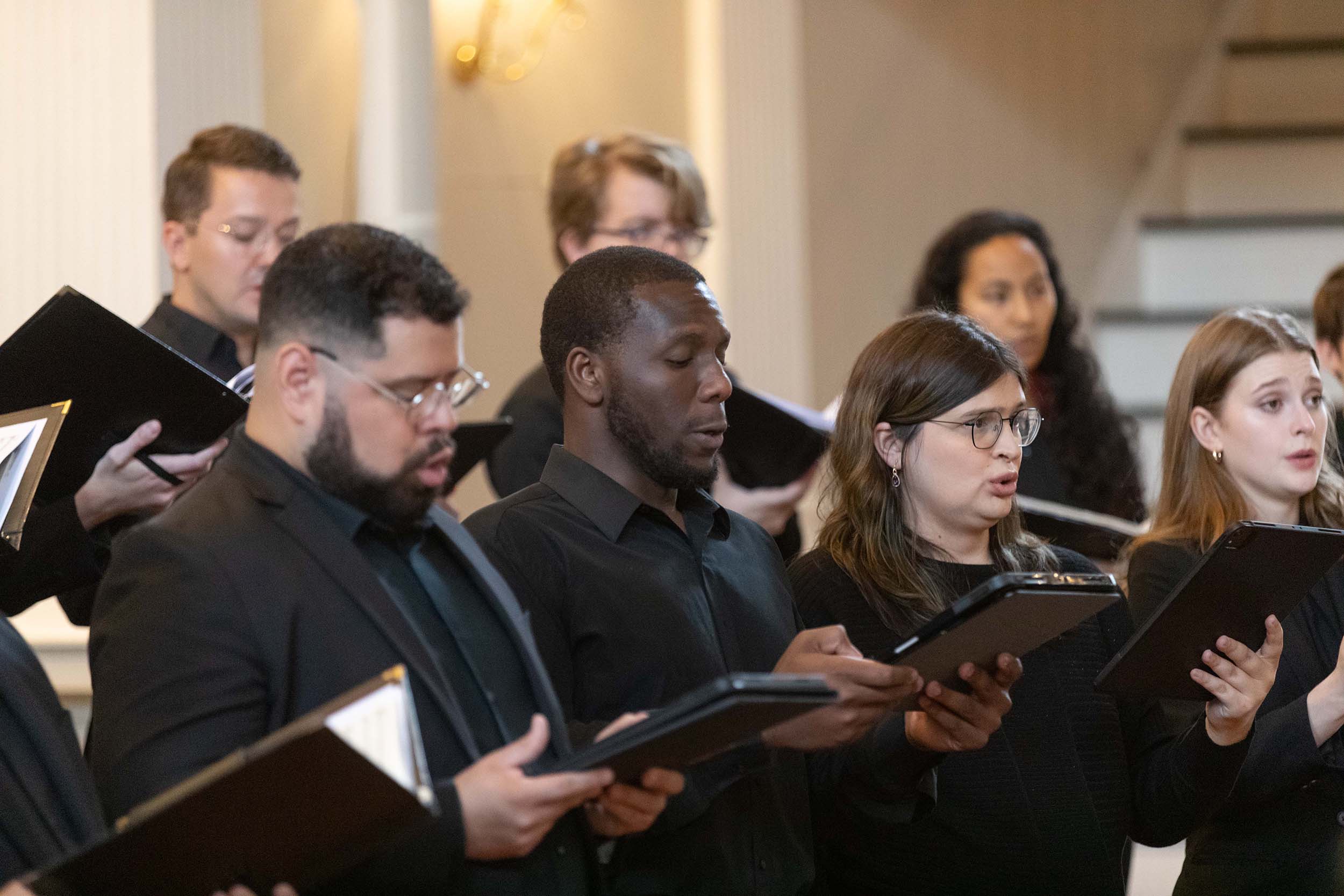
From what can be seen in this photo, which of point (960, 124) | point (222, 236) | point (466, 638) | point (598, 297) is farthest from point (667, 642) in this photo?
point (960, 124)

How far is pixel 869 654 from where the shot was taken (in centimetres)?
205

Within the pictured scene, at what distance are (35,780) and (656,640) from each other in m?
Answer: 0.64

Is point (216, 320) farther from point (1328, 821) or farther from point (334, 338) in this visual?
point (1328, 821)

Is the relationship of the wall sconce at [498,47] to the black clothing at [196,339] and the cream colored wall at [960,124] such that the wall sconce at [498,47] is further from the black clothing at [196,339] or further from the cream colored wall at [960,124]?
the black clothing at [196,339]

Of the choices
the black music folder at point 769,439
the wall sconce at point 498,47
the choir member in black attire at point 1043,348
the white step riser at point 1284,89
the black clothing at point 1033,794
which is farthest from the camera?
the white step riser at point 1284,89

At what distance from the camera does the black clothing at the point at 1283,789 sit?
2.17m

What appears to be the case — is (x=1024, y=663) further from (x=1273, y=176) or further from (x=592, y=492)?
(x=1273, y=176)

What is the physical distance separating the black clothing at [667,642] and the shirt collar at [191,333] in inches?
36.1

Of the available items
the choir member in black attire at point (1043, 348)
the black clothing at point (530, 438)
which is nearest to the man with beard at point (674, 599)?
the black clothing at point (530, 438)

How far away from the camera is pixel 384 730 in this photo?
1.21 meters

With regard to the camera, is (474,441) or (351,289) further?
(474,441)

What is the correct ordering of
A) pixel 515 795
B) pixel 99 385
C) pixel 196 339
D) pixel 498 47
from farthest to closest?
pixel 498 47 < pixel 196 339 < pixel 99 385 < pixel 515 795

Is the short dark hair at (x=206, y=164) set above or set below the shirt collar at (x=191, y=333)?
above

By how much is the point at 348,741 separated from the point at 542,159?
150 inches
